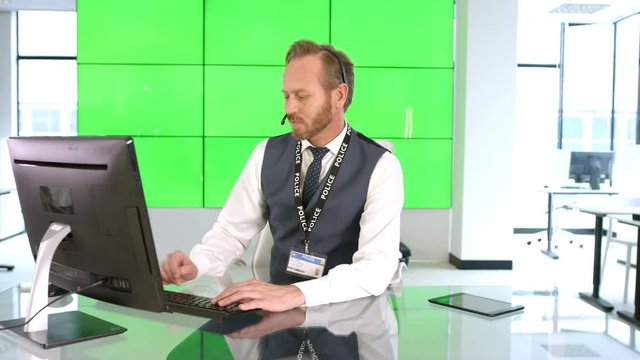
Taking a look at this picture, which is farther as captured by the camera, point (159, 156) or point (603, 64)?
point (603, 64)

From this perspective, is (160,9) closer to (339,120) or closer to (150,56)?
(150,56)

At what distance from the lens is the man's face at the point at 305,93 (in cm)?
217

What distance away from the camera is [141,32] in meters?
5.82

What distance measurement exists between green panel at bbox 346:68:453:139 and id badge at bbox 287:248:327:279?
12.8 feet

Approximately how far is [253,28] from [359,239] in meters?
4.19

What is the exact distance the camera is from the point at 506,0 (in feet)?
19.4

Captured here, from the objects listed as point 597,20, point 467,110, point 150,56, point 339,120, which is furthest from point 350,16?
point 597,20

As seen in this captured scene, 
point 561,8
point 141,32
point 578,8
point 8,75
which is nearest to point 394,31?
point 141,32

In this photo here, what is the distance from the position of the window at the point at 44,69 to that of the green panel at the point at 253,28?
4231 mm

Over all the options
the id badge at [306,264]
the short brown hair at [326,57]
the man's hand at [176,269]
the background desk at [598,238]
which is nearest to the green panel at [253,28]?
the background desk at [598,238]

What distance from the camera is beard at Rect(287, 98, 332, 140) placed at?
7.17 feet

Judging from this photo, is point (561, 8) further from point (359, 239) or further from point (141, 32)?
point (359, 239)

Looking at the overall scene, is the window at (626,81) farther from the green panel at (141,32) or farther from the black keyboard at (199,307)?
the black keyboard at (199,307)

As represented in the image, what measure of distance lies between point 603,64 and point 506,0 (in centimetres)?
440
